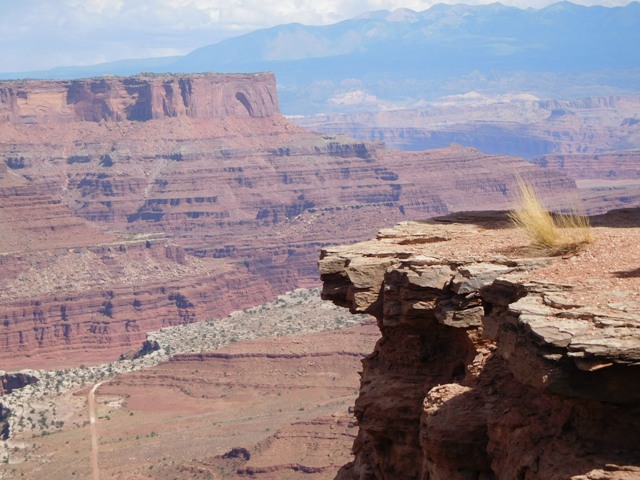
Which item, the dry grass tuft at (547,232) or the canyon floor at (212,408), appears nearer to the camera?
the dry grass tuft at (547,232)

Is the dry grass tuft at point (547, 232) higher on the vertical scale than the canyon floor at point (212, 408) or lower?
higher

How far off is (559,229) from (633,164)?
15617 cm

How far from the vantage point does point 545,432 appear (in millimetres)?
9578

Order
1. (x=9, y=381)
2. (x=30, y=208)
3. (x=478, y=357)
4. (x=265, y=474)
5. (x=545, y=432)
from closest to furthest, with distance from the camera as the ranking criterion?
(x=545, y=432)
(x=478, y=357)
(x=265, y=474)
(x=9, y=381)
(x=30, y=208)

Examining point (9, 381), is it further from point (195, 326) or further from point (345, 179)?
point (345, 179)

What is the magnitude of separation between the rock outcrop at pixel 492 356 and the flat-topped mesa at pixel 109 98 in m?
111

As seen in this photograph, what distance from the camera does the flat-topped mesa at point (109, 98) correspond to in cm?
12388

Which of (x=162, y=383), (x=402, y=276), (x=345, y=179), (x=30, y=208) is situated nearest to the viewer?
(x=402, y=276)

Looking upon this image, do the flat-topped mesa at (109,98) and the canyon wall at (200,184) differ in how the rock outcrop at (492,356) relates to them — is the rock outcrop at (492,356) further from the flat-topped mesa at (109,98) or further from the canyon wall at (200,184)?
the flat-topped mesa at (109,98)

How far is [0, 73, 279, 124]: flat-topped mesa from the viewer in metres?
124

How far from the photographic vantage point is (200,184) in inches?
4722

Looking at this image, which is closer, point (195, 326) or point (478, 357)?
point (478, 357)

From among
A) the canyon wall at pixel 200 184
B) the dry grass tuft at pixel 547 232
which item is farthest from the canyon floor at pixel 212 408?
the dry grass tuft at pixel 547 232

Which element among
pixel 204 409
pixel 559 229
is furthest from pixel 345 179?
pixel 559 229
